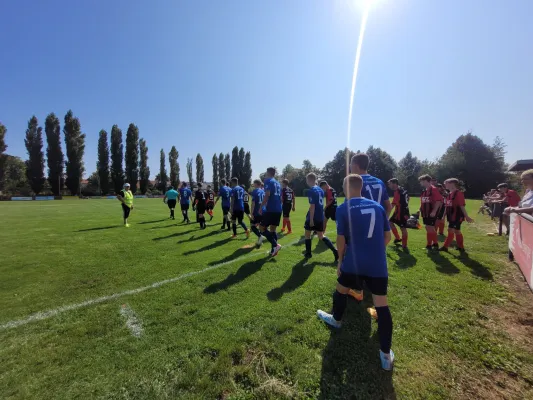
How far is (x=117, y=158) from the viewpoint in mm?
58219

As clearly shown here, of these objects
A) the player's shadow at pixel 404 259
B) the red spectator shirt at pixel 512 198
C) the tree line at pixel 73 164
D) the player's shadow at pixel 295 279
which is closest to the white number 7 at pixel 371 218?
the player's shadow at pixel 295 279

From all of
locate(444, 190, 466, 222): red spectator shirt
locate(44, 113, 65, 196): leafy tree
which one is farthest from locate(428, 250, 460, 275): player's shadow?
locate(44, 113, 65, 196): leafy tree

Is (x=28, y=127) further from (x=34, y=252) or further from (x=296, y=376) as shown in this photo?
(x=296, y=376)

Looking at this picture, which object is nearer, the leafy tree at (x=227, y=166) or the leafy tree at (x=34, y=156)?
the leafy tree at (x=34, y=156)

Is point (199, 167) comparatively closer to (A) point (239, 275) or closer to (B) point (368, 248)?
(A) point (239, 275)

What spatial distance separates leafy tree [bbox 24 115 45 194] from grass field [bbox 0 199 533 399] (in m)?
58.4

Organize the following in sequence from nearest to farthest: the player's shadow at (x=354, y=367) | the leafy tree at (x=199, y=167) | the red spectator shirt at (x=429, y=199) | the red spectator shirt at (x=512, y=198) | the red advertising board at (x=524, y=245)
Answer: the player's shadow at (x=354, y=367)
the red advertising board at (x=524, y=245)
the red spectator shirt at (x=429, y=199)
the red spectator shirt at (x=512, y=198)
the leafy tree at (x=199, y=167)

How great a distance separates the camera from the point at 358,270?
9.32 ft

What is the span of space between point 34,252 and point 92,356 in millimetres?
6593

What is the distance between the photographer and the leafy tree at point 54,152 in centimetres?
4962

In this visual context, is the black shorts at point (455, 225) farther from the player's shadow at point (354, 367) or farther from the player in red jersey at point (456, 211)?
the player's shadow at point (354, 367)

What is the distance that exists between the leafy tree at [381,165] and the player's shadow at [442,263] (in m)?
60.3

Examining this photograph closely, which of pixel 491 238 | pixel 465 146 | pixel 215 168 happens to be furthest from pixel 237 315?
pixel 215 168

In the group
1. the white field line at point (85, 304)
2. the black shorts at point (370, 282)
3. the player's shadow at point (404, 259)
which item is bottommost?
the white field line at point (85, 304)
